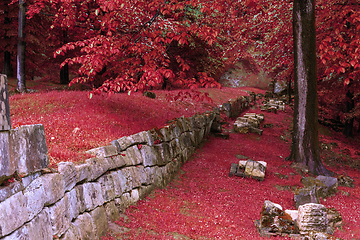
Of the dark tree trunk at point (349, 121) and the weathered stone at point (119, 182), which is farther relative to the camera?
the dark tree trunk at point (349, 121)

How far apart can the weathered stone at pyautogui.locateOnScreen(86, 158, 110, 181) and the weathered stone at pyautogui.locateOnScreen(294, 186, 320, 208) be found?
20.2 feet

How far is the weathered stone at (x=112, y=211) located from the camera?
20.2ft

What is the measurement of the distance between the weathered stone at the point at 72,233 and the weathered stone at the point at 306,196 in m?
6.68

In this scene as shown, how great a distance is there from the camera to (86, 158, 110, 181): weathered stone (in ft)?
19.1

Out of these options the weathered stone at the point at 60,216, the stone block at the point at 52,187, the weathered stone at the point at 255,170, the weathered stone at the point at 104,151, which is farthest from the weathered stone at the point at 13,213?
the weathered stone at the point at 255,170

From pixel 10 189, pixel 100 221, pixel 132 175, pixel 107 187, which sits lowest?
pixel 100 221

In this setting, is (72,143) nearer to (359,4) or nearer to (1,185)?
(1,185)

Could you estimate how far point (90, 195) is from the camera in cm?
563

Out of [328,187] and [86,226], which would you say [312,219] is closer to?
[328,187]

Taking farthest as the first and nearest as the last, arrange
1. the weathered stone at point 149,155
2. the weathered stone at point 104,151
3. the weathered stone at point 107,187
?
the weathered stone at point 149,155 → the weathered stone at point 104,151 → the weathered stone at point 107,187

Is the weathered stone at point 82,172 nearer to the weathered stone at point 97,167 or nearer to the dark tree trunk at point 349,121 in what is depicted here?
the weathered stone at point 97,167

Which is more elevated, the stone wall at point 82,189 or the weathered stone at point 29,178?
the weathered stone at point 29,178

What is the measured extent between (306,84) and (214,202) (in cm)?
654

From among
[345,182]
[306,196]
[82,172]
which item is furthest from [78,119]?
[345,182]
